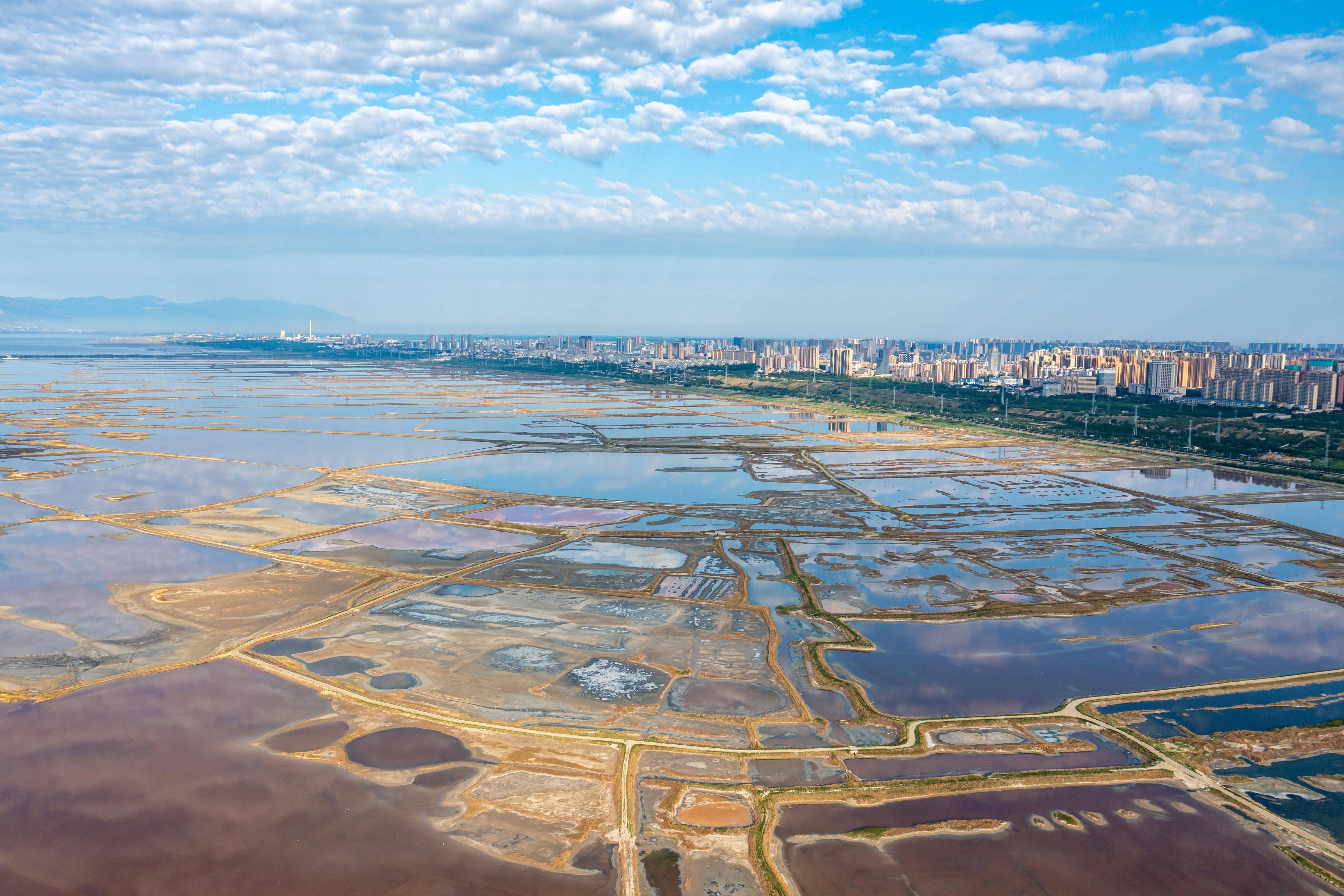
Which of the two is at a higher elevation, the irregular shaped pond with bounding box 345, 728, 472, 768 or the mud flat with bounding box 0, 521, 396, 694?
the mud flat with bounding box 0, 521, 396, 694

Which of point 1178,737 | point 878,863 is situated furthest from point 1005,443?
point 878,863

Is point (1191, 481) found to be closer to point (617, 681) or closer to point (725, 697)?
point (725, 697)

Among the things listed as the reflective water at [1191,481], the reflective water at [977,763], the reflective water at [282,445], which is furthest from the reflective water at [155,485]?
the reflective water at [1191,481]

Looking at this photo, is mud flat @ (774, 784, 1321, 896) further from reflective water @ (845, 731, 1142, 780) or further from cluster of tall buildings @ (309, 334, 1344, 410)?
A: cluster of tall buildings @ (309, 334, 1344, 410)

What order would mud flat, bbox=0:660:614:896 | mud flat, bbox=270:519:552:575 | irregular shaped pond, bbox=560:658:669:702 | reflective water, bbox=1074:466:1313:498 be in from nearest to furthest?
mud flat, bbox=0:660:614:896 → irregular shaped pond, bbox=560:658:669:702 → mud flat, bbox=270:519:552:575 → reflective water, bbox=1074:466:1313:498

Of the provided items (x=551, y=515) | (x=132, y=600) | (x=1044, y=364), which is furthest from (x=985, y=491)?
(x=1044, y=364)

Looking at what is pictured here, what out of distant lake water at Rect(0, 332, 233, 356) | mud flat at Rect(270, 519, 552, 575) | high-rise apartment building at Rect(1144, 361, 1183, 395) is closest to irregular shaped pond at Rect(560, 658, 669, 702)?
mud flat at Rect(270, 519, 552, 575)

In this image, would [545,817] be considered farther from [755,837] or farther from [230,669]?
[230,669]
